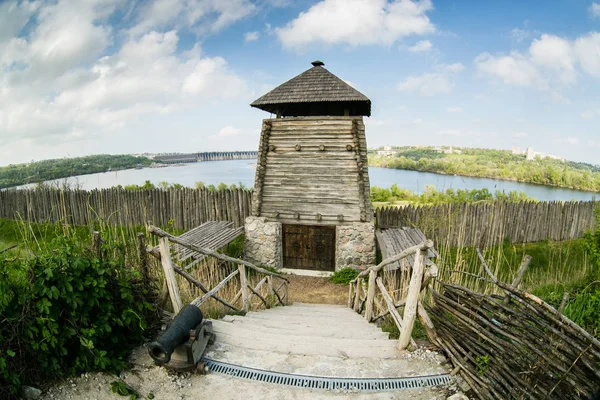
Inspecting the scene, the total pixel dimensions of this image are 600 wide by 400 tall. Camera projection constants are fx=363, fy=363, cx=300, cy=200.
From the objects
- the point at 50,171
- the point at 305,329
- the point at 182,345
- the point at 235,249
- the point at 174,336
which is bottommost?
the point at 235,249

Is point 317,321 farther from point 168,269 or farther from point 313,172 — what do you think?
point 313,172

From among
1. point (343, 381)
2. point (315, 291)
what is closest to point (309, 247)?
point (315, 291)

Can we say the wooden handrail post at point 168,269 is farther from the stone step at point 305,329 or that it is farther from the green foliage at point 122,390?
the green foliage at point 122,390

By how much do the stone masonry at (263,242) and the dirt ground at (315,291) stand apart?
795 millimetres

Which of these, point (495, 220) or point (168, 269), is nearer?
point (168, 269)

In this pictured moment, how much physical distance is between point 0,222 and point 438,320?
59.5 ft

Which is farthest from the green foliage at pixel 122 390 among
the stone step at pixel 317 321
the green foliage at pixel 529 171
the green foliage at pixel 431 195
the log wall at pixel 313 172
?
the green foliage at pixel 529 171

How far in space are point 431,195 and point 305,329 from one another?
70.5 ft

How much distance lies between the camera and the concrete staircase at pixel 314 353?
2996 millimetres

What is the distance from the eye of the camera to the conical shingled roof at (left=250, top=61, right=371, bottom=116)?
10.2 metres

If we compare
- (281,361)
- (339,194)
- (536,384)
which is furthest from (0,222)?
(536,384)

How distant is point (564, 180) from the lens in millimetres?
33875

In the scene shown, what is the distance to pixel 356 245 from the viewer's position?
1045 cm

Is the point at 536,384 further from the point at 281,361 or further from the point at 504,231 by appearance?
the point at 504,231
